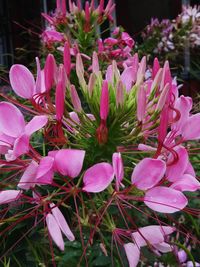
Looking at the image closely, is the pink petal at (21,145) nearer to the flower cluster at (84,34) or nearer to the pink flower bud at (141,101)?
the pink flower bud at (141,101)

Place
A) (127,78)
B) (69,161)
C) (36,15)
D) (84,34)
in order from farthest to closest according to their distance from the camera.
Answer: (36,15) < (84,34) < (127,78) < (69,161)

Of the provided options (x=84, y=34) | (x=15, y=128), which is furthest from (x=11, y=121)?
(x=84, y=34)

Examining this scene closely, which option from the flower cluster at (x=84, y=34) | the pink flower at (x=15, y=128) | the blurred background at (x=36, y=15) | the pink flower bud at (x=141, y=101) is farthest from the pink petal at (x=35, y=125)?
the blurred background at (x=36, y=15)

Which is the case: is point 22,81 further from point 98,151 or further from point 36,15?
point 36,15

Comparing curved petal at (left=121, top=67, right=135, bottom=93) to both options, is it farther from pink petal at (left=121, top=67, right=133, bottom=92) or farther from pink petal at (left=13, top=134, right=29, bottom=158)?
pink petal at (left=13, top=134, right=29, bottom=158)

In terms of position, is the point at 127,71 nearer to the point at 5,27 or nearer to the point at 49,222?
the point at 49,222
